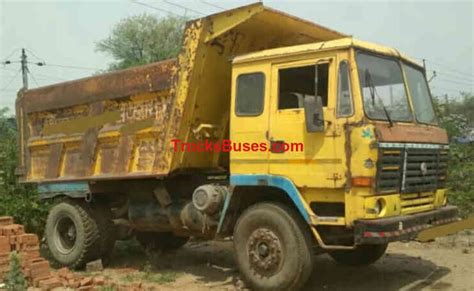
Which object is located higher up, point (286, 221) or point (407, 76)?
point (407, 76)

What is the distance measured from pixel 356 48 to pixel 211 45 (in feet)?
6.10

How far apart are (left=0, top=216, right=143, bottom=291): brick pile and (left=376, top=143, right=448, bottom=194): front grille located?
297 centimetres

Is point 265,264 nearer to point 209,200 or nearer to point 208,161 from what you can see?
point 209,200

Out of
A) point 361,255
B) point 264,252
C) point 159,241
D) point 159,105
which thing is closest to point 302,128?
point 264,252

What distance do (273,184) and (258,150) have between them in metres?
0.43

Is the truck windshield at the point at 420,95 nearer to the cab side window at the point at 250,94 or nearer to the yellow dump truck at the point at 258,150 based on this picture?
the yellow dump truck at the point at 258,150

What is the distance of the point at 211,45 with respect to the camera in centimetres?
682

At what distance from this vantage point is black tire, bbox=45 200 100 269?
810cm

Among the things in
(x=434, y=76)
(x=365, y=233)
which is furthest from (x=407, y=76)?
(x=365, y=233)

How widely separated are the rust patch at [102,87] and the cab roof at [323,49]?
110cm

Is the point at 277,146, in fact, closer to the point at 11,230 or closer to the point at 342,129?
the point at 342,129

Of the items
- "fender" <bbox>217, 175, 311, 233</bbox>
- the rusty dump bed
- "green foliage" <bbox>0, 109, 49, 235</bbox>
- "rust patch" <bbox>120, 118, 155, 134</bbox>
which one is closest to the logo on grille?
"fender" <bbox>217, 175, 311, 233</bbox>

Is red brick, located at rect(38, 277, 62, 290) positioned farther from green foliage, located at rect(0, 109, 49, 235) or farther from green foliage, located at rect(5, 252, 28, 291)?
green foliage, located at rect(0, 109, 49, 235)

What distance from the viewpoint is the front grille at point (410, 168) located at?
556 centimetres
